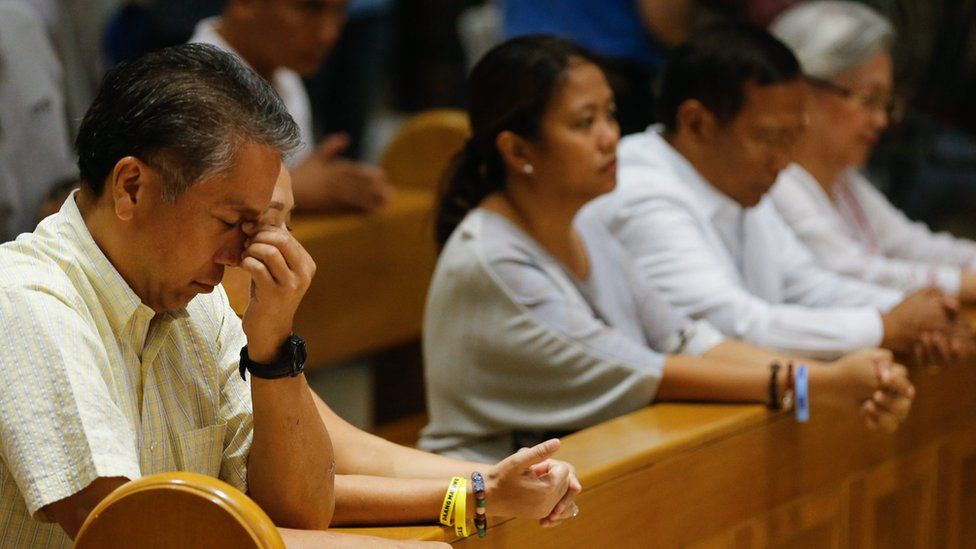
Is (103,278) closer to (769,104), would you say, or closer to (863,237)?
(769,104)

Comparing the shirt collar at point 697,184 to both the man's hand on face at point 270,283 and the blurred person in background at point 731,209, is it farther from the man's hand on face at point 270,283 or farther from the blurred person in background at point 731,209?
the man's hand on face at point 270,283

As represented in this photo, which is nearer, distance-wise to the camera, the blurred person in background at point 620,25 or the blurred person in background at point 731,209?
the blurred person in background at point 731,209

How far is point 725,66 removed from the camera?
2.93 meters

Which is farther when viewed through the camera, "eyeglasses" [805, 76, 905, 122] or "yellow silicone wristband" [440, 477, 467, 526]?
"eyeglasses" [805, 76, 905, 122]

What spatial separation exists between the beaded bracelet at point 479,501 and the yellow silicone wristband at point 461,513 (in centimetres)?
1

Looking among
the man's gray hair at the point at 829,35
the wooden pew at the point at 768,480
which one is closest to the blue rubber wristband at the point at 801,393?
the wooden pew at the point at 768,480

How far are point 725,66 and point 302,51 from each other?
1333 millimetres

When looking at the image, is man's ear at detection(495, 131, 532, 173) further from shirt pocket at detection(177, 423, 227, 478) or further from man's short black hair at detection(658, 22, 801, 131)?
shirt pocket at detection(177, 423, 227, 478)

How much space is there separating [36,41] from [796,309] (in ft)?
6.33

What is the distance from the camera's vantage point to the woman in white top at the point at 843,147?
3.38 metres

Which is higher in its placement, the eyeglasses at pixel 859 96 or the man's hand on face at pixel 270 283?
the man's hand on face at pixel 270 283

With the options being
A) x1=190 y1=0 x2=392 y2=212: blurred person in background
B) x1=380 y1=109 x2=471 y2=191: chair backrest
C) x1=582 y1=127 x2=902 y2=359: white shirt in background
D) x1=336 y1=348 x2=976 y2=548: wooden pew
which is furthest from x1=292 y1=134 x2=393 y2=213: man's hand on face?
x1=336 y1=348 x2=976 y2=548: wooden pew

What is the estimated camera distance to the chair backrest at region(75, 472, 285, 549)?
4.43 ft

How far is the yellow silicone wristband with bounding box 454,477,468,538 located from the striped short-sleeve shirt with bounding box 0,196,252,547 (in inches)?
11.3
